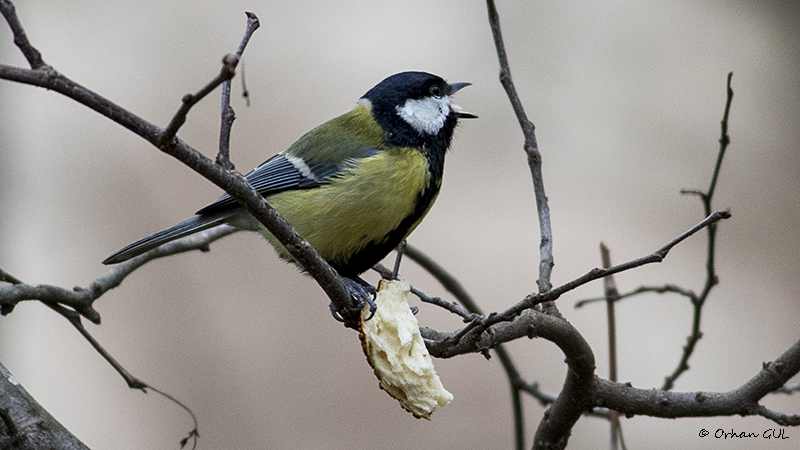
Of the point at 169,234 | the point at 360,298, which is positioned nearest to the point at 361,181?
the point at 360,298

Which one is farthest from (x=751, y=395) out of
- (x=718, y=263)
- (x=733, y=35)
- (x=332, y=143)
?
(x=733, y=35)

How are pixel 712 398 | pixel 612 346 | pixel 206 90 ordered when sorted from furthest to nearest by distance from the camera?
pixel 612 346 → pixel 712 398 → pixel 206 90

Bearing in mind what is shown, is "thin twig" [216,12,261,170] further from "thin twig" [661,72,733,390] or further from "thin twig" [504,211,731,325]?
"thin twig" [661,72,733,390]

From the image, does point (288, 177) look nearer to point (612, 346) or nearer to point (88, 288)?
point (88, 288)

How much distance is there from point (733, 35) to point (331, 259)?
2.67 meters

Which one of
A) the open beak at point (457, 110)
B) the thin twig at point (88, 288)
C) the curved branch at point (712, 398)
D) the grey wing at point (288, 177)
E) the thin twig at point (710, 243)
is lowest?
the thin twig at point (88, 288)

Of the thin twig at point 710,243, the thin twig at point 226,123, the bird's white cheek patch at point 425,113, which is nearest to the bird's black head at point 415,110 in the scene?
the bird's white cheek patch at point 425,113

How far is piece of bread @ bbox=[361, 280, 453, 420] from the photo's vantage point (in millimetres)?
1191

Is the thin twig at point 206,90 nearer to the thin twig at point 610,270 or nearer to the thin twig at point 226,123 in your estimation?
the thin twig at point 226,123

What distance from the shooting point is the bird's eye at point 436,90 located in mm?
1733

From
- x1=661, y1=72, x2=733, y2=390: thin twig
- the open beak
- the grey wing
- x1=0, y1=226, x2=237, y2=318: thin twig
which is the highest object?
the open beak

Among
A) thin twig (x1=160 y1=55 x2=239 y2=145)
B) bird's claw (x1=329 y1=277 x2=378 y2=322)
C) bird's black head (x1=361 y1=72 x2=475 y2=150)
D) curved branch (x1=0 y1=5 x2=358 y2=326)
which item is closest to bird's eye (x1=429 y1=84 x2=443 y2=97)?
bird's black head (x1=361 y1=72 x2=475 y2=150)

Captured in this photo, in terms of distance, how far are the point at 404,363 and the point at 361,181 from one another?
475mm

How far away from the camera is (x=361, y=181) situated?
1519mm
